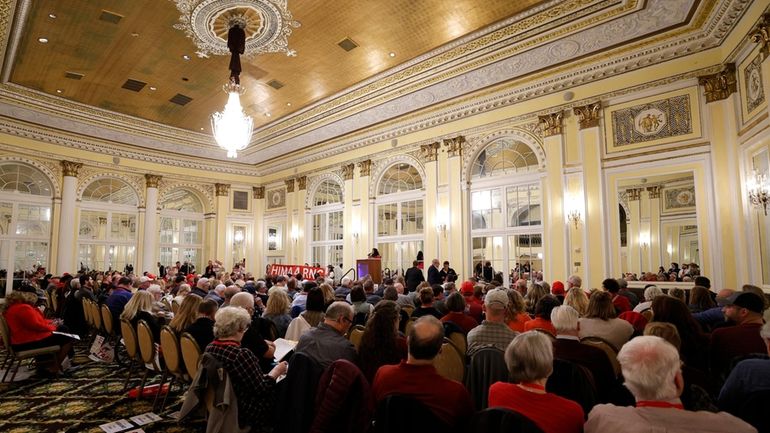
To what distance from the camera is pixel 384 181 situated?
12.2 meters

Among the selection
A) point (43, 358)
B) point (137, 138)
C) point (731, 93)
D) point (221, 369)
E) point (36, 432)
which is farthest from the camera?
point (137, 138)

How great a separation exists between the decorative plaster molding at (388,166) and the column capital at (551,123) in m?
3.15

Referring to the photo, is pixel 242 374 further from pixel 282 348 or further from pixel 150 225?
pixel 150 225

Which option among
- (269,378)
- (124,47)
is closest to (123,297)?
(269,378)

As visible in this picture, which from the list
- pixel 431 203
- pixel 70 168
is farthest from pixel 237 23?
pixel 70 168

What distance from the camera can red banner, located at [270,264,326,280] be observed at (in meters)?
11.7

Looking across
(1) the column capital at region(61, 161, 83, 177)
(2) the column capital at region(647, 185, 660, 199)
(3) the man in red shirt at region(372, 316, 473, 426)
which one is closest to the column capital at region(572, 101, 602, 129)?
(2) the column capital at region(647, 185, 660, 199)

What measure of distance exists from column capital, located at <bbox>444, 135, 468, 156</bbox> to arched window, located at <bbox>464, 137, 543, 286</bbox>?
44 centimetres

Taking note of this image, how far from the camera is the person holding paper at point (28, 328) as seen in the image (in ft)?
15.3

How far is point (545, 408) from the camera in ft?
5.17

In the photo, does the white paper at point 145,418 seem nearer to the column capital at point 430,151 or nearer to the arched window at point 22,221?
the column capital at point 430,151

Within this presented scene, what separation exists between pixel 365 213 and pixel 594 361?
33.0 feet

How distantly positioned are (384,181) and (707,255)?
7534 millimetres

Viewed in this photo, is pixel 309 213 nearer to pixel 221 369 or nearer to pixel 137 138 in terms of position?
pixel 137 138
